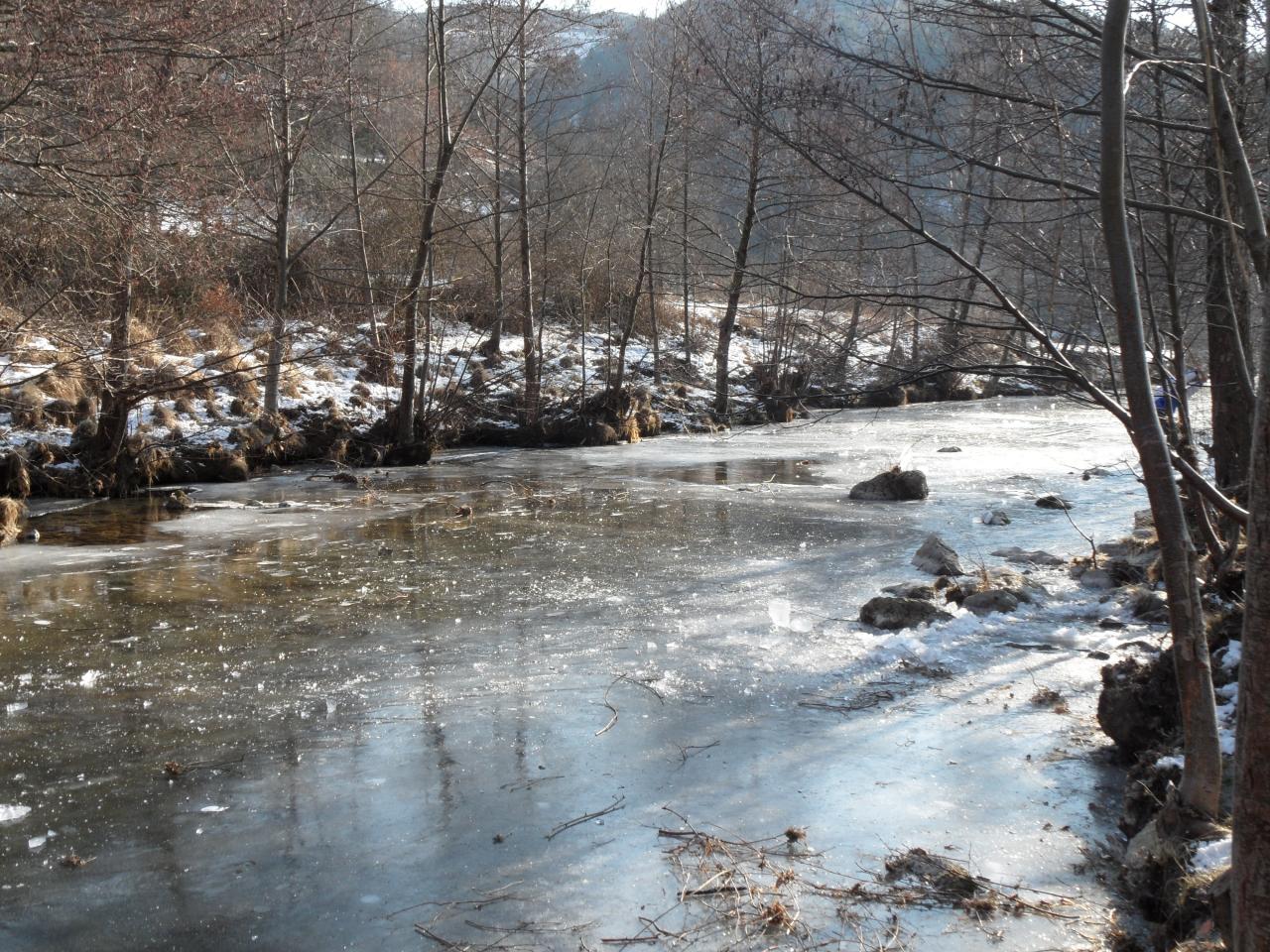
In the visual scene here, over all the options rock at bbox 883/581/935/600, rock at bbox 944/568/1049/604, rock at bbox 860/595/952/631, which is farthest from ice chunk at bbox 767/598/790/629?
rock at bbox 944/568/1049/604

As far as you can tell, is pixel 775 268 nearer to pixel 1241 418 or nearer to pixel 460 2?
pixel 1241 418

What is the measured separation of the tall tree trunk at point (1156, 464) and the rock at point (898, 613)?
3.66 m

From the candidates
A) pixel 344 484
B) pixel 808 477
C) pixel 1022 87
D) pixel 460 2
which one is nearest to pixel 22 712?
pixel 1022 87

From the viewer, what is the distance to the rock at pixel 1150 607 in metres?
7.51

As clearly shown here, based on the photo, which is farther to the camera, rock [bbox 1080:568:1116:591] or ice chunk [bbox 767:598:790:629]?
rock [bbox 1080:568:1116:591]

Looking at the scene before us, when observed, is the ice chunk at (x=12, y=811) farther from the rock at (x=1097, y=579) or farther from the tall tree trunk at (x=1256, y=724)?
the rock at (x=1097, y=579)

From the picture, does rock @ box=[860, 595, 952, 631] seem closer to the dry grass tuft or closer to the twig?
the twig

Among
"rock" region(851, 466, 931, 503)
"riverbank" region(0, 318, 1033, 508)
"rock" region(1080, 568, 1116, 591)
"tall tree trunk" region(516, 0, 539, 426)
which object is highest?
"tall tree trunk" region(516, 0, 539, 426)

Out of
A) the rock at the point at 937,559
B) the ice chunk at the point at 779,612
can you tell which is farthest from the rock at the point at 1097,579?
the ice chunk at the point at 779,612

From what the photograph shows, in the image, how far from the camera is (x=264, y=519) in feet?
41.0

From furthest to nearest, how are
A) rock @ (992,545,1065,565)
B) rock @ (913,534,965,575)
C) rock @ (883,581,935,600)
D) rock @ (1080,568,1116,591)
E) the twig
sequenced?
1. rock @ (992,545,1065,565)
2. rock @ (913,534,965,575)
3. rock @ (1080,568,1116,591)
4. rock @ (883,581,935,600)
5. the twig

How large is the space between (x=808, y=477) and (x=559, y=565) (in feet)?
24.7

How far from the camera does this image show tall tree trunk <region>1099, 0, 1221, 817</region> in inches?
125

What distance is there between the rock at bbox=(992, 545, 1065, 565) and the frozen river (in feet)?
1.20
